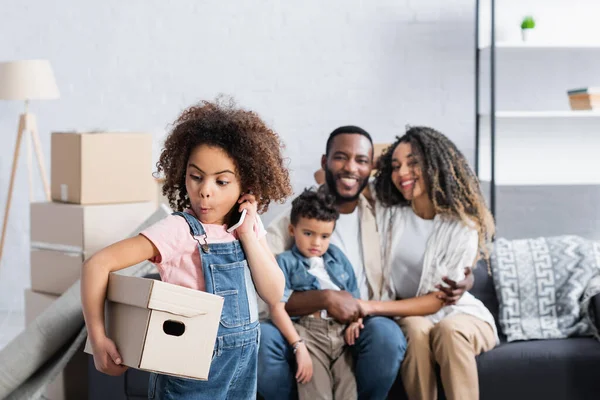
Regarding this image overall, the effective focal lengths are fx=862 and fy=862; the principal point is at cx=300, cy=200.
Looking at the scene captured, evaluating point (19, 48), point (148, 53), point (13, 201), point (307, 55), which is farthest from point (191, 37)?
point (13, 201)

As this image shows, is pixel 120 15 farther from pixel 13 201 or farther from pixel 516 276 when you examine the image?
pixel 516 276

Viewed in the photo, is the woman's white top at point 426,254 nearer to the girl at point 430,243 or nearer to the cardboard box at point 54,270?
the girl at point 430,243

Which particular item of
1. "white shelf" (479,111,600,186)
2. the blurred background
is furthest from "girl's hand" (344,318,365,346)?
the blurred background

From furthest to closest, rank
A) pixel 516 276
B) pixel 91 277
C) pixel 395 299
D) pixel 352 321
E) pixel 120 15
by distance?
pixel 120 15
pixel 516 276
pixel 395 299
pixel 352 321
pixel 91 277

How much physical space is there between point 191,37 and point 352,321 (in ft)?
8.14

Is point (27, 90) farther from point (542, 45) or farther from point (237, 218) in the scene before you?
point (237, 218)

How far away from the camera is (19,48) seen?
4531 millimetres

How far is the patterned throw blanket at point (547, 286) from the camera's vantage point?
8.95ft

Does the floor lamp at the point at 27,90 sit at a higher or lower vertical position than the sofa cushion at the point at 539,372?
higher

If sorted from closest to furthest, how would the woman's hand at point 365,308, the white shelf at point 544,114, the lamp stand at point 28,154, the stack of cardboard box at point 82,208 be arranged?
the woman's hand at point 365,308 < the stack of cardboard box at point 82,208 < the white shelf at point 544,114 < the lamp stand at point 28,154

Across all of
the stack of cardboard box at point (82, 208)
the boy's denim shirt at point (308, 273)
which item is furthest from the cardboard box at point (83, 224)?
the boy's denim shirt at point (308, 273)

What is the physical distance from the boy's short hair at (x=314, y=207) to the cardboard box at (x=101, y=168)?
0.75 m

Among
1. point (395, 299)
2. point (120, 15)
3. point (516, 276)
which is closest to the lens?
point (395, 299)

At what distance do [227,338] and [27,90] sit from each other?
2.91m
